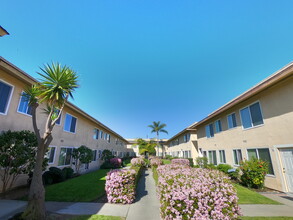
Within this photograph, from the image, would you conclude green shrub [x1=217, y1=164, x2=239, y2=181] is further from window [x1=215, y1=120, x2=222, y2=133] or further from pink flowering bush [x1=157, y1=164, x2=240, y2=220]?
pink flowering bush [x1=157, y1=164, x2=240, y2=220]

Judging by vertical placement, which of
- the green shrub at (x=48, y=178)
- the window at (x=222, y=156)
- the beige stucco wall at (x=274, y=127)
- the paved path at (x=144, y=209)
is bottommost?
the paved path at (x=144, y=209)

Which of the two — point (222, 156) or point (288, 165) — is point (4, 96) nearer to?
point (288, 165)

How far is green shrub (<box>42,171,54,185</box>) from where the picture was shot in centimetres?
892

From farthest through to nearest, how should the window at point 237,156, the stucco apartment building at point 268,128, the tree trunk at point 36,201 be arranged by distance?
1. the window at point 237,156
2. the stucco apartment building at point 268,128
3. the tree trunk at point 36,201

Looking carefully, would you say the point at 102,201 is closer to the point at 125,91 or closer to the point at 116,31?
the point at 116,31

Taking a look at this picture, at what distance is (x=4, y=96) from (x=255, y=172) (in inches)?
615

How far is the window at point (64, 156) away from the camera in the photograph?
11.6 m

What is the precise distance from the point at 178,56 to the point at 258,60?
29.7 feet

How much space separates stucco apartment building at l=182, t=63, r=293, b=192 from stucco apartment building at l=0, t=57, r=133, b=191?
13.9m

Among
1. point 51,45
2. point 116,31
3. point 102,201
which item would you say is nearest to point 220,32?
point 116,31

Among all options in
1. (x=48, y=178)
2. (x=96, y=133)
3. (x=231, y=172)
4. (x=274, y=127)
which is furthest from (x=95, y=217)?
(x=96, y=133)

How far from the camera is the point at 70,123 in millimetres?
13141

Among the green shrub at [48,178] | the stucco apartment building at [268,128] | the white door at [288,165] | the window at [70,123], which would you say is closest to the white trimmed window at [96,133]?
the window at [70,123]

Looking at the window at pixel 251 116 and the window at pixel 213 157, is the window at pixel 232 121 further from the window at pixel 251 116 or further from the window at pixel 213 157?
the window at pixel 213 157
